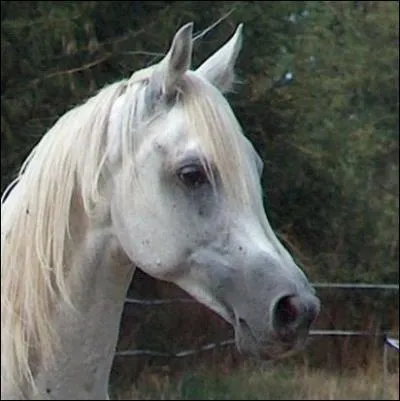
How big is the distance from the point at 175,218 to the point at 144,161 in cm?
Result: 10

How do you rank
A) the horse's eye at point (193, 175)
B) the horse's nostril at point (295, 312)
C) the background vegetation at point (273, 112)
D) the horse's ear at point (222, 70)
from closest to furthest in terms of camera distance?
the horse's nostril at point (295, 312), the horse's eye at point (193, 175), the horse's ear at point (222, 70), the background vegetation at point (273, 112)

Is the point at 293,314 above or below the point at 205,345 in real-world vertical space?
above

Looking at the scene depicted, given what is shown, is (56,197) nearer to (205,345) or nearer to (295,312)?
(295,312)

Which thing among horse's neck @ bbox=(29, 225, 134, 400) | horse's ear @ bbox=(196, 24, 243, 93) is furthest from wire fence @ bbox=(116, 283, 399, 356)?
horse's neck @ bbox=(29, 225, 134, 400)

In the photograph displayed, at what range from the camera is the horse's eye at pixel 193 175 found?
189cm

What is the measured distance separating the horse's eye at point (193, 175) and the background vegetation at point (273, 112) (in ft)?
9.59

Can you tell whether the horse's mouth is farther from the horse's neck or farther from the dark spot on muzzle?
the horse's neck

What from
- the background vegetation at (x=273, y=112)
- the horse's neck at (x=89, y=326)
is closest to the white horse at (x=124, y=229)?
the horse's neck at (x=89, y=326)

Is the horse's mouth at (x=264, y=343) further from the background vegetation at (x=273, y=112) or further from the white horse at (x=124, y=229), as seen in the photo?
the background vegetation at (x=273, y=112)

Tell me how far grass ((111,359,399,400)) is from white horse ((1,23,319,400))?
3406 millimetres

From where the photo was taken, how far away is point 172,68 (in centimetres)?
193

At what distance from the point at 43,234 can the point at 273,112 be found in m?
4.34

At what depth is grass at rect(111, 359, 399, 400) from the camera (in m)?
5.50

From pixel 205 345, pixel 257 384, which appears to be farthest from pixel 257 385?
pixel 205 345
